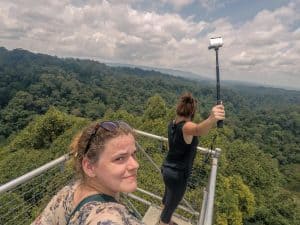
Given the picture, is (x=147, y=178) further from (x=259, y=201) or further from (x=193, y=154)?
(x=259, y=201)

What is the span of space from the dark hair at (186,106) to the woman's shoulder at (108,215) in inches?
97.3

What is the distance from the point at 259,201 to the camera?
35.3 metres

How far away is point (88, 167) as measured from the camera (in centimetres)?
166

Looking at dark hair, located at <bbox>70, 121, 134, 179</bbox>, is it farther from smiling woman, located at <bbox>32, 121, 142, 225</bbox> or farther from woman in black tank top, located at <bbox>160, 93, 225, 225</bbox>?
woman in black tank top, located at <bbox>160, 93, 225, 225</bbox>

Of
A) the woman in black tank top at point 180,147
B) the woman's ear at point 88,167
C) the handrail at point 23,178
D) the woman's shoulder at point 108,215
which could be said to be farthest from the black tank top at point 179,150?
the woman's shoulder at point 108,215

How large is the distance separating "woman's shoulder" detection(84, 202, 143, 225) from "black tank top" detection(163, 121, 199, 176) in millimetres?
2423

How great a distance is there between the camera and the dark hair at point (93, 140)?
1.65 metres

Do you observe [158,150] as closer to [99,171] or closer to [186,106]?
[186,106]

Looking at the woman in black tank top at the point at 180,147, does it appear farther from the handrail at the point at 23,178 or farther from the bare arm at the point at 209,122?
the handrail at the point at 23,178

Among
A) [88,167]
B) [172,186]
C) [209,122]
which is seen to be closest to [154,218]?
[172,186]

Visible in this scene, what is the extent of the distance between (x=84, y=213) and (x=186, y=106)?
2593 millimetres

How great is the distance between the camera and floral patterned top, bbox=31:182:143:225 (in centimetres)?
130

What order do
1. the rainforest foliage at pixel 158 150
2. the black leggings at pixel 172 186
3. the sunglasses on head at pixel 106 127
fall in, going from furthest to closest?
the rainforest foliage at pixel 158 150, the black leggings at pixel 172 186, the sunglasses on head at pixel 106 127

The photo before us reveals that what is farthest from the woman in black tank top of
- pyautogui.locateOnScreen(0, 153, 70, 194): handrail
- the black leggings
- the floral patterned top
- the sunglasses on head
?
the floral patterned top
